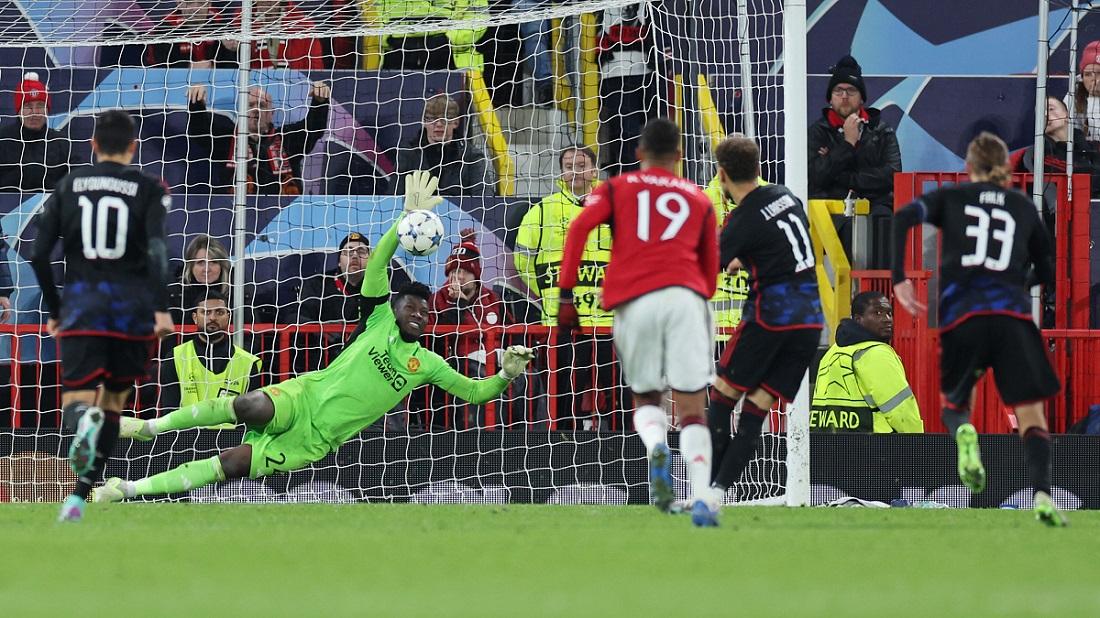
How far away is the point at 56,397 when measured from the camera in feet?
40.2

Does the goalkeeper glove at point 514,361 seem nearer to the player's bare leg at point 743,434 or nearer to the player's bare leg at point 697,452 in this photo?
the player's bare leg at point 743,434

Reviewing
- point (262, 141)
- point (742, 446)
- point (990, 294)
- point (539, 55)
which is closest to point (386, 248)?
point (742, 446)

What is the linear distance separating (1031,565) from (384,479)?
652 cm

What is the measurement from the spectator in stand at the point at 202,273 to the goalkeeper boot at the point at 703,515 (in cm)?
566

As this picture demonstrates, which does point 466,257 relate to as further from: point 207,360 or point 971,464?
point 971,464

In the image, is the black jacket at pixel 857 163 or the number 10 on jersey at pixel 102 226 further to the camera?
the black jacket at pixel 857 163

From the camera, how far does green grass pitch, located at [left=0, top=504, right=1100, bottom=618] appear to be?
4.38 m

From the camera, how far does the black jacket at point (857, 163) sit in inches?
539

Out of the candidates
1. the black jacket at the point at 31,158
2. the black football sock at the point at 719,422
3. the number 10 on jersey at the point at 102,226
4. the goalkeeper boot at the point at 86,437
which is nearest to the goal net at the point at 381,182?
the black jacket at the point at 31,158

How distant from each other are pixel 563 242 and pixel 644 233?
485 centimetres

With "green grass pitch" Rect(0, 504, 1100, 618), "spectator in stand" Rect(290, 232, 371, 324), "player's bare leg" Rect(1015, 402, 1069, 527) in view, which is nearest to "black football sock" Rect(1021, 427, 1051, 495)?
"player's bare leg" Rect(1015, 402, 1069, 527)

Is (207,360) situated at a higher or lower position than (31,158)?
lower

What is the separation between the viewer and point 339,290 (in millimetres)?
12719

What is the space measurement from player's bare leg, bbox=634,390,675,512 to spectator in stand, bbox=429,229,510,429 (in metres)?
4.64
